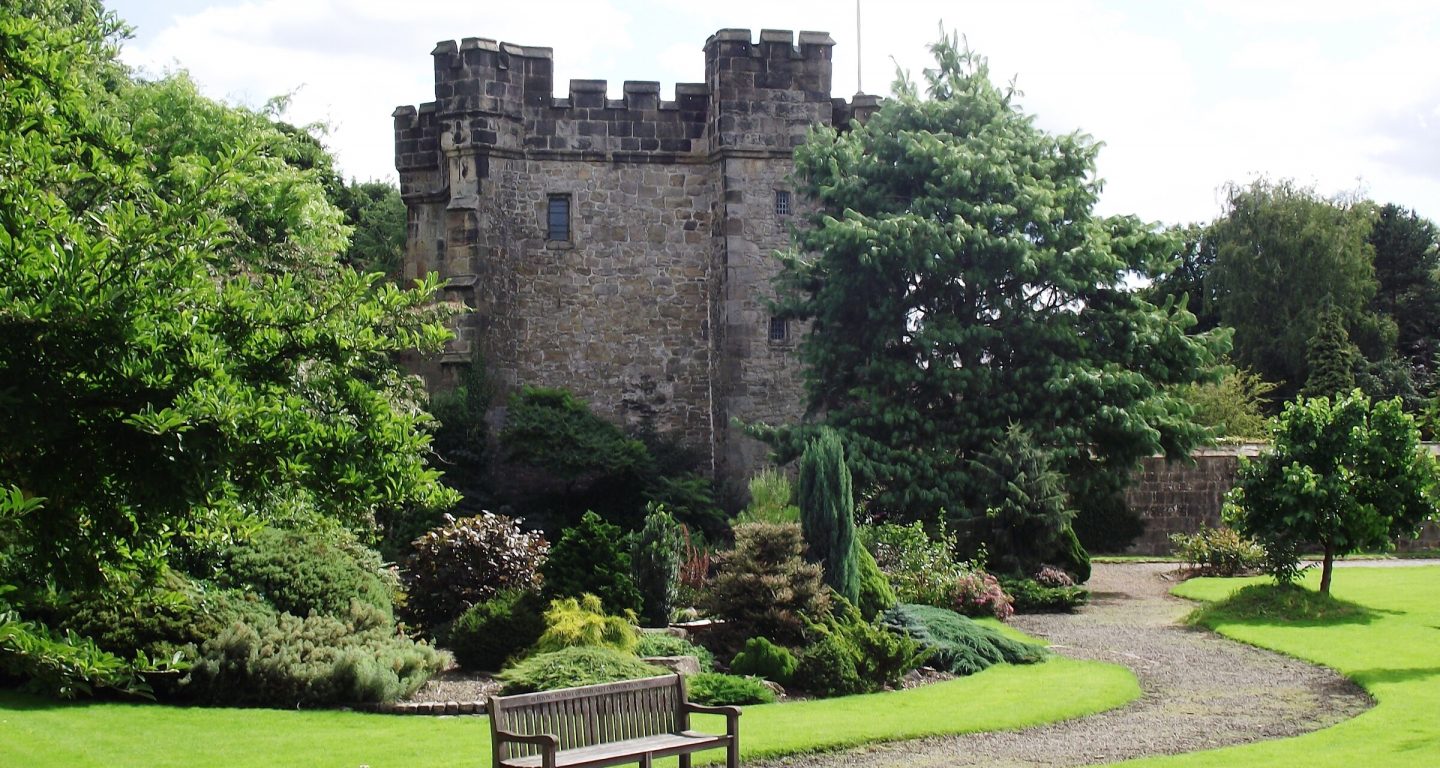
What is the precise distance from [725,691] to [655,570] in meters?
3.54

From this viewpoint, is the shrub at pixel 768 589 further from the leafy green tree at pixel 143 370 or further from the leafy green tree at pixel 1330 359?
the leafy green tree at pixel 1330 359

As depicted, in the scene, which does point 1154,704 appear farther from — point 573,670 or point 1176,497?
point 1176,497

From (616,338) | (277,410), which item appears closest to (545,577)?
(277,410)

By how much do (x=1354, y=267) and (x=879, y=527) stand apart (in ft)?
94.8

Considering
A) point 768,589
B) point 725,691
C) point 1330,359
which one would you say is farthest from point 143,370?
point 1330,359

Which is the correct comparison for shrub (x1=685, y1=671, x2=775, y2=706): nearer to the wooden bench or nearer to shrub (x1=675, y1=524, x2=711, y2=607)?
the wooden bench

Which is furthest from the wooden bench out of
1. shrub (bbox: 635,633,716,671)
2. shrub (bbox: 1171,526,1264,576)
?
shrub (bbox: 1171,526,1264,576)

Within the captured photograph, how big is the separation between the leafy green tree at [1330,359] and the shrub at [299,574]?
31.4 meters

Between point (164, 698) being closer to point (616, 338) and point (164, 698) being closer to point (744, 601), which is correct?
point (744, 601)

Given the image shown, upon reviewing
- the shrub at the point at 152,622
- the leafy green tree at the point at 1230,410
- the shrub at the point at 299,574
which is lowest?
the shrub at the point at 152,622

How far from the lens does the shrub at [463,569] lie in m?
15.1

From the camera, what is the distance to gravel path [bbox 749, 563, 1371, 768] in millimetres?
10711

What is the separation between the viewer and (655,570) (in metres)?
15.9

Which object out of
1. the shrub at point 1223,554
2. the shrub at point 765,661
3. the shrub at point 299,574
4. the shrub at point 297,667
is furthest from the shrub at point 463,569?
the shrub at point 1223,554
